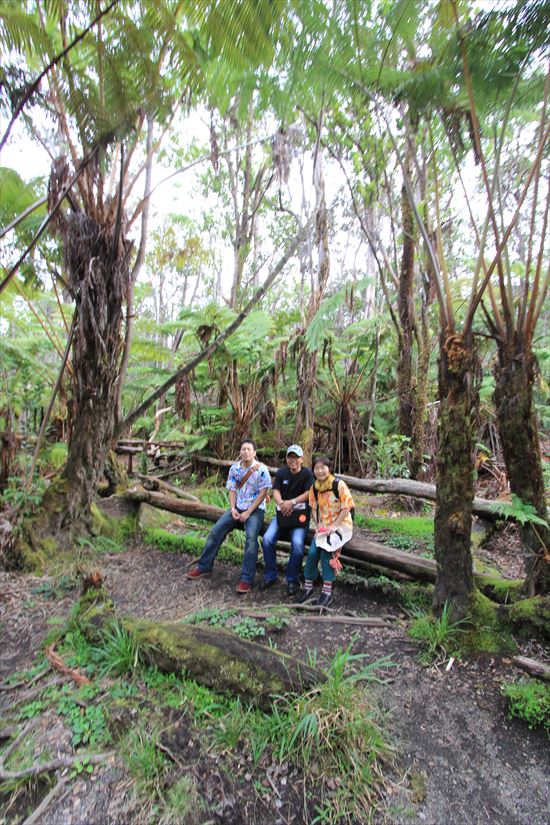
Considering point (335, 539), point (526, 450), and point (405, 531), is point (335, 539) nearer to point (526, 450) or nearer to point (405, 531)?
point (526, 450)

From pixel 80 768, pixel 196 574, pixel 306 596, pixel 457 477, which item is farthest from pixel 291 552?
pixel 80 768

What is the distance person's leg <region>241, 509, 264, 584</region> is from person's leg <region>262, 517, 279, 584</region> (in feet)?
0.34

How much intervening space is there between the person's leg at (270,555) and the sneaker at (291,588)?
0.22m

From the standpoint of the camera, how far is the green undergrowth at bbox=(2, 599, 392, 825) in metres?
1.88

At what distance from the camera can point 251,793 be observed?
192 centimetres

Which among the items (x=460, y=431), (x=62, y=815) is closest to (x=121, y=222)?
(x=460, y=431)

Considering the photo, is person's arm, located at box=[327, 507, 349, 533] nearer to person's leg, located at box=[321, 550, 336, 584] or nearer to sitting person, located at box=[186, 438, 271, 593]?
person's leg, located at box=[321, 550, 336, 584]

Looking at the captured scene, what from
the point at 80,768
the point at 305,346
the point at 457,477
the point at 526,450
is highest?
the point at 305,346

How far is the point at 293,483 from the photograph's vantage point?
4270mm

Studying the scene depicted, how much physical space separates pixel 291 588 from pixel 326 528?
0.68 metres

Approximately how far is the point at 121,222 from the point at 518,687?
16.3ft

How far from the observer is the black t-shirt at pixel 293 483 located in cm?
424

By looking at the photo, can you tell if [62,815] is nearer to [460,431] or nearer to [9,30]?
[460,431]

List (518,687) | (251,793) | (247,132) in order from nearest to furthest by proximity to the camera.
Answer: (251,793) → (518,687) → (247,132)
